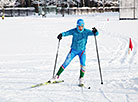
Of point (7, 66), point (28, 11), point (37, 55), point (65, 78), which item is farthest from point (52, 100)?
point (28, 11)

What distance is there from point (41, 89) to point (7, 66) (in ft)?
11.2

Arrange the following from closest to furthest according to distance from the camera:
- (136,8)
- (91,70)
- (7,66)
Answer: (91,70) < (7,66) < (136,8)

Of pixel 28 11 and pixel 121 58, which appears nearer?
pixel 121 58

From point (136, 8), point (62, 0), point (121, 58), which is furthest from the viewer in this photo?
point (62, 0)

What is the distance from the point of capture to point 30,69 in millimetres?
8906

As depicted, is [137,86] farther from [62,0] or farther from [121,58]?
[62,0]

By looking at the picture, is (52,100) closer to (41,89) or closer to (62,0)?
(41,89)

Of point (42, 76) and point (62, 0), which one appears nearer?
point (42, 76)

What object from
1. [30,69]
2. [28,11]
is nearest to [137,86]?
[30,69]

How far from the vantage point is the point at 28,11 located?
2140 inches

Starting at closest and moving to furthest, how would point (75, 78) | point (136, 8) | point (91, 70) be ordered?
point (75, 78)
point (91, 70)
point (136, 8)

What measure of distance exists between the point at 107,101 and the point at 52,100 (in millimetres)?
1182

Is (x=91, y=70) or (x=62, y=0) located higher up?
(x=62, y=0)

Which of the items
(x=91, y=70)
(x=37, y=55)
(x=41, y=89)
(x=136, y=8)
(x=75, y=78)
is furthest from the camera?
(x=136, y=8)
